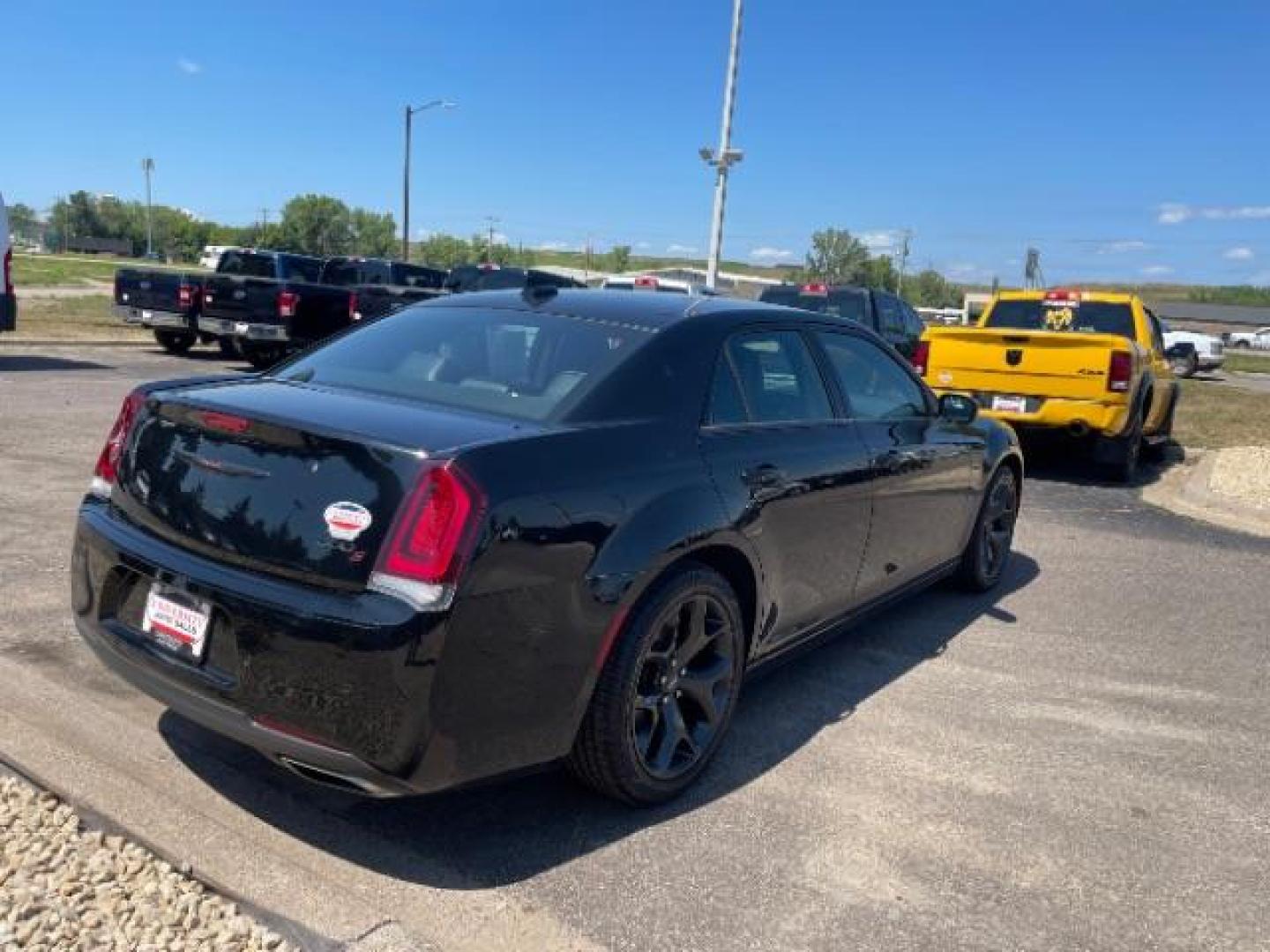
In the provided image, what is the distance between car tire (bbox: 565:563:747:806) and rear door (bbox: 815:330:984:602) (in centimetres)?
114

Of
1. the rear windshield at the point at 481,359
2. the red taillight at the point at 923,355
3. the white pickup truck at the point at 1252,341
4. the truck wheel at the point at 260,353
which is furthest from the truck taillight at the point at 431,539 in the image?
the white pickup truck at the point at 1252,341

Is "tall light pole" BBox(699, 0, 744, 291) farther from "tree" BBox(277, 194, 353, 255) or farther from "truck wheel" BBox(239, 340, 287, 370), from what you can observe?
"tree" BBox(277, 194, 353, 255)

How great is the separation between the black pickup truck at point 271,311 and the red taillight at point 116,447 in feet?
39.0

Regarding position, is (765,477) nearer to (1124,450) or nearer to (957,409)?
(957,409)

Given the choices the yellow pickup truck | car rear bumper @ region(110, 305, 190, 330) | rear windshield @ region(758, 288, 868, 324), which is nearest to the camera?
the yellow pickup truck

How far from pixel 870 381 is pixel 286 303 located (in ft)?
40.2

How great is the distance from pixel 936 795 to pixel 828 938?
3.27ft

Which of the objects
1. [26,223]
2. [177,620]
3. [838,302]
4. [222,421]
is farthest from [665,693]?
[26,223]

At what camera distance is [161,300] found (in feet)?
52.6

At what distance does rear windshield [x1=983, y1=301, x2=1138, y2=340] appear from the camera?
1107cm

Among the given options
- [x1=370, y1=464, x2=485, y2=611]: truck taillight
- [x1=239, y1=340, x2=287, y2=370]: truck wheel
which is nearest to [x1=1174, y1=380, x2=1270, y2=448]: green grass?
[x1=239, y1=340, x2=287, y2=370]: truck wheel

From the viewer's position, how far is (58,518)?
5.96 metres

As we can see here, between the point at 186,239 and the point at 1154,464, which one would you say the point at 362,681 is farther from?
the point at 186,239

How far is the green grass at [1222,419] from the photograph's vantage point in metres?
14.1
